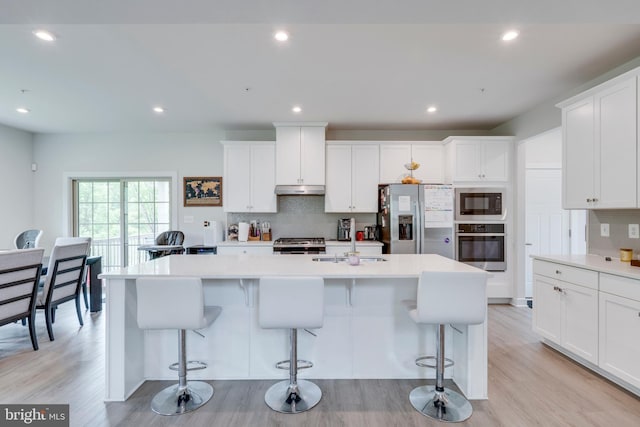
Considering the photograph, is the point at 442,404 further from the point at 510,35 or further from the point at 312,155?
the point at 312,155

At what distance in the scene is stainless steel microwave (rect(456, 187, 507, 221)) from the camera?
14.2 feet

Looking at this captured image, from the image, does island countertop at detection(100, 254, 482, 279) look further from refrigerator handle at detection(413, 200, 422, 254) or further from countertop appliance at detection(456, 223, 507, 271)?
countertop appliance at detection(456, 223, 507, 271)

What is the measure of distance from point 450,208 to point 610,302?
2103 mm

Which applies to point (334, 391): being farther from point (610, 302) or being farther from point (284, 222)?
point (284, 222)

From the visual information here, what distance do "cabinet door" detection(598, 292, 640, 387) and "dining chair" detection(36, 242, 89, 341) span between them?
15.8 feet

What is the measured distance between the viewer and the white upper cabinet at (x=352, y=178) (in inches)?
182

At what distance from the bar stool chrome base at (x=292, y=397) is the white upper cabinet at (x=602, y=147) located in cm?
275

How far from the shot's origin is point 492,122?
4527 mm

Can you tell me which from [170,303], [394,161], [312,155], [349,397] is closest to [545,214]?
[394,161]

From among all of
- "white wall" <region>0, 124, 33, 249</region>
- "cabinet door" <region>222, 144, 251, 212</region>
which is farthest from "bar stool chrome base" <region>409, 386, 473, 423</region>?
"white wall" <region>0, 124, 33, 249</region>

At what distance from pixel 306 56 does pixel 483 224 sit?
3.27 m

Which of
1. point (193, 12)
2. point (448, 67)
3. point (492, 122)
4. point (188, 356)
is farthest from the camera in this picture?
point (492, 122)

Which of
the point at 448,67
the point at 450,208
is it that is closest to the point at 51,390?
the point at 448,67

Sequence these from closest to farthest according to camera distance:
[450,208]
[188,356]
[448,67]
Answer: [188,356] < [448,67] < [450,208]
